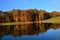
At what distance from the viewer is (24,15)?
72.6m

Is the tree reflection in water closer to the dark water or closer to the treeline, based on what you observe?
the dark water

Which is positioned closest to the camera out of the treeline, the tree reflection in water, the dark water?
the dark water

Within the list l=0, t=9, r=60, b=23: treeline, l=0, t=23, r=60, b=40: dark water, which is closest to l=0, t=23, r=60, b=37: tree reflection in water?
l=0, t=23, r=60, b=40: dark water

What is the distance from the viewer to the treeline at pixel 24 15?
223ft

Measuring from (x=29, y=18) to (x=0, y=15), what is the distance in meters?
12.3

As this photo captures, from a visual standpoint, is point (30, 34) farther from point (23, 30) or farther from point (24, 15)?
point (24, 15)

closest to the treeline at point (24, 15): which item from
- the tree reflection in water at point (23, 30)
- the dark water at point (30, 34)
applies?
the tree reflection in water at point (23, 30)

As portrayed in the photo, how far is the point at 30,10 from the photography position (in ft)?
254

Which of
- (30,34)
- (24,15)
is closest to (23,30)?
(30,34)

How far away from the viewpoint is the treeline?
223ft

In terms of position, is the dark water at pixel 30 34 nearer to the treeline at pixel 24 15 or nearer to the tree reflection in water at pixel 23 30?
the tree reflection in water at pixel 23 30

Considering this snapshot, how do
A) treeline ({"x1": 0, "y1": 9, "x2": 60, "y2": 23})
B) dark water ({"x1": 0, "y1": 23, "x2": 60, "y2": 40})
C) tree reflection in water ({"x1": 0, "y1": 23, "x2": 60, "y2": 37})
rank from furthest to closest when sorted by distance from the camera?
1. treeline ({"x1": 0, "y1": 9, "x2": 60, "y2": 23})
2. tree reflection in water ({"x1": 0, "y1": 23, "x2": 60, "y2": 37})
3. dark water ({"x1": 0, "y1": 23, "x2": 60, "y2": 40})

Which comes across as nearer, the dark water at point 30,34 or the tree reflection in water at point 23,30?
the dark water at point 30,34

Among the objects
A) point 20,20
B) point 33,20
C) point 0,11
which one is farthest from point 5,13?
point 33,20
